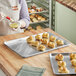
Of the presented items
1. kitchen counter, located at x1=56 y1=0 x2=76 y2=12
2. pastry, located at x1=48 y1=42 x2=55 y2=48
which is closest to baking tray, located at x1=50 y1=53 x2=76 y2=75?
pastry, located at x1=48 y1=42 x2=55 y2=48

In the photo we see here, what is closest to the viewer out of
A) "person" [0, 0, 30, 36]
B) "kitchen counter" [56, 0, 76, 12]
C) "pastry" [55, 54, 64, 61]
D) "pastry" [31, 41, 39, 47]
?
"pastry" [55, 54, 64, 61]

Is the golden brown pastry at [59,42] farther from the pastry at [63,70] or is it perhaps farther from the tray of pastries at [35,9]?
the tray of pastries at [35,9]

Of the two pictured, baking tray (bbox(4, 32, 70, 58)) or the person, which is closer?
baking tray (bbox(4, 32, 70, 58))

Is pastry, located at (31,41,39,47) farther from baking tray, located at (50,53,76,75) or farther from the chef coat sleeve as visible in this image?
the chef coat sleeve

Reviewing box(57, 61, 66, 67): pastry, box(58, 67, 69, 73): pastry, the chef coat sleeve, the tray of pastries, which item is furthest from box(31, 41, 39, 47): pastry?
the tray of pastries

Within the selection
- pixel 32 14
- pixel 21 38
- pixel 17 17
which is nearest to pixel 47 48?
pixel 21 38

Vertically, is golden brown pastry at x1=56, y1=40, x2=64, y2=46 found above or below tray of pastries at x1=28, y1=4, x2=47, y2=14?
above

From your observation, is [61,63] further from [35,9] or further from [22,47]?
[35,9]

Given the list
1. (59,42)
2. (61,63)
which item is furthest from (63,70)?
(59,42)

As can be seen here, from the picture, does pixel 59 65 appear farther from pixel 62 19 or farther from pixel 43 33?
pixel 62 19

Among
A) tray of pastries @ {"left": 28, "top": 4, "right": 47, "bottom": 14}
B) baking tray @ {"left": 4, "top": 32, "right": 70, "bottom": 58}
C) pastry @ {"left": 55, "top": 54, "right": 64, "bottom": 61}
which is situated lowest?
tray of pastries @ {"left": 28, "top": 4, "right": 47, "bottom": 14}

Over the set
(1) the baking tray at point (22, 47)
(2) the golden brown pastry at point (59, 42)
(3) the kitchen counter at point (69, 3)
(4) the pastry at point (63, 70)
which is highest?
(4) the pastry at point (63, 70)

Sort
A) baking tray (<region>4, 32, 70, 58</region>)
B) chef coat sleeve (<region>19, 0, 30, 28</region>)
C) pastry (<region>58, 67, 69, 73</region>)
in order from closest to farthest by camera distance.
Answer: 1. pastry (<region>58, 67, 69, 73</region>)
2. baking tray (<region>4, 32, 70, 58</region>)
3. chef coat sleeve (<region>19, 0, 30, 28</region>)

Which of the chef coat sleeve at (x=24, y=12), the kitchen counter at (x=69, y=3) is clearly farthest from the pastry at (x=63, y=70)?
the kitchen counter at (x=69, y=3)
